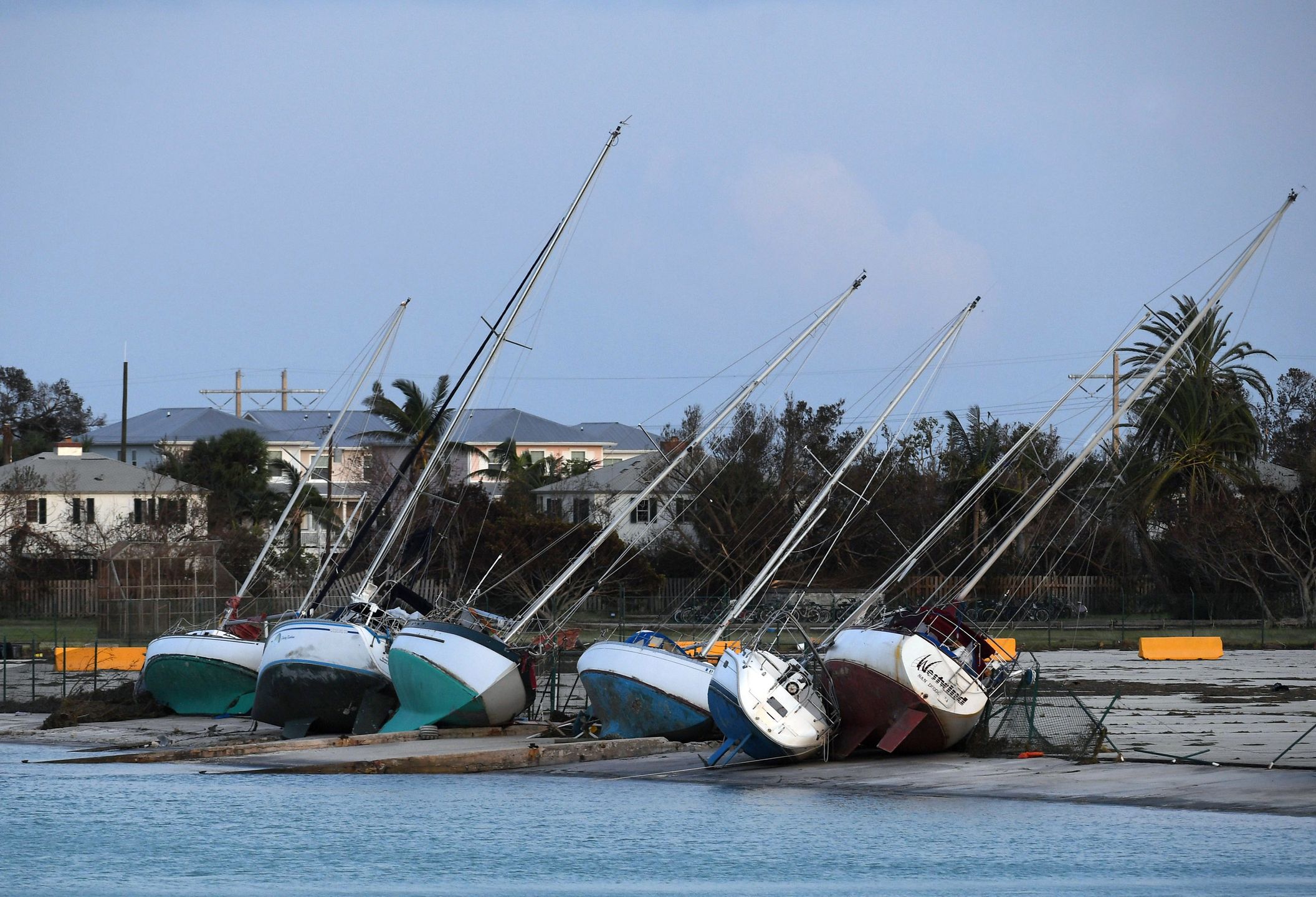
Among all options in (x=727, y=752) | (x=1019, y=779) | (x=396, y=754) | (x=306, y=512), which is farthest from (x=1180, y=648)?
(x=306, y=512)

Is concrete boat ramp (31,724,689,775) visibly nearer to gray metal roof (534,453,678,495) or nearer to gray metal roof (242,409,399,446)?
gray metal roof (534,453,678,495)

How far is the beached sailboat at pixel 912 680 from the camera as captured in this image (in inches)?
1005

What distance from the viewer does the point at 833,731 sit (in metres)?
26.8

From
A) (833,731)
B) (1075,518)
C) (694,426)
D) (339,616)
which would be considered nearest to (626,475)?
(694,426)

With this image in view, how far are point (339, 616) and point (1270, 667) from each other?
25647 mm

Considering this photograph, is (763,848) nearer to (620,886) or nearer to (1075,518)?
(620,886)

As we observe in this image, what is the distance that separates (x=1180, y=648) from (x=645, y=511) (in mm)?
44360

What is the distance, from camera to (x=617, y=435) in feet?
453

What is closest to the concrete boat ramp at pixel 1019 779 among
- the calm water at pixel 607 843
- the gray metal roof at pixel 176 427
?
the calm water at pixel 607 843

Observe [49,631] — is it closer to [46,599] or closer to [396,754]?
[46,599]

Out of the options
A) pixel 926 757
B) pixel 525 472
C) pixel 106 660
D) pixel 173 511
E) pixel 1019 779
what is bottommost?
pixel 106 660

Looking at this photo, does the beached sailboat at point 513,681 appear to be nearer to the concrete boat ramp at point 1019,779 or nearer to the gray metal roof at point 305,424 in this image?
the concrete boat ramp at point 1019,779

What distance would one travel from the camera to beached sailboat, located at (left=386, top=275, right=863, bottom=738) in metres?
29.2

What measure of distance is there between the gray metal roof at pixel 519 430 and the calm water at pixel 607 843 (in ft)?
323
